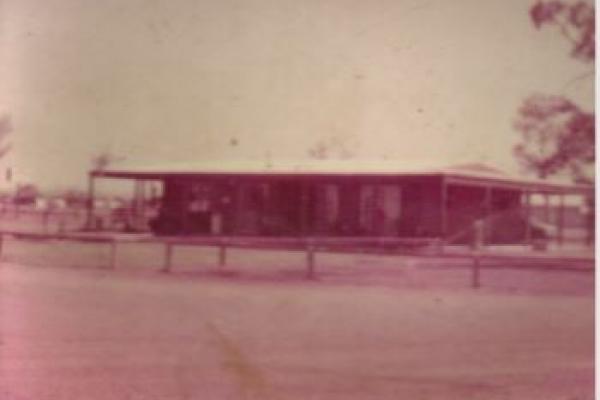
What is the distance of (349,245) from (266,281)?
39 cm

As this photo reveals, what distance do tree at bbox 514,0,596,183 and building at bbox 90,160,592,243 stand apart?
90 mm

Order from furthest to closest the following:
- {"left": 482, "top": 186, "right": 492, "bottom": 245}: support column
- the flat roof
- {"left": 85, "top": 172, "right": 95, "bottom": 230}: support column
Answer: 1. {"left": 482, "top": 186, "right": 492, "bottom": 245}: support column
2. the flat roof
3. {"left": 85, "top": 172, "right": 95, "bottom": 230}: support column

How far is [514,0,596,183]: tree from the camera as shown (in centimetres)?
348

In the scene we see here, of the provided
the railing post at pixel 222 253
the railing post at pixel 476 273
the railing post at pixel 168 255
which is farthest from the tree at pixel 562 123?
the railing post at pixel 168 255

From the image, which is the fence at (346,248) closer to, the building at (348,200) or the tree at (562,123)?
the building at (348,200)

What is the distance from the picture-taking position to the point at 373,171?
362cm

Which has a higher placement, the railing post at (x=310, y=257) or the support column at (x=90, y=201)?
the support column at (x=90, y=201)

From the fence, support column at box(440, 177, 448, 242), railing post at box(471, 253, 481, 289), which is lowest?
railing post at box(471, 253, 481, 289)

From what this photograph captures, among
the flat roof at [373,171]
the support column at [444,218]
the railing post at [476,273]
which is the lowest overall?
the railing post at [476,273]

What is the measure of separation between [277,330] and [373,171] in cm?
79

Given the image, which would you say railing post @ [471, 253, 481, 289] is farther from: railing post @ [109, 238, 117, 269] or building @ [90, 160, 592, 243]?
railing post @ [109, 238, 117, 269]

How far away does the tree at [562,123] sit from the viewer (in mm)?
3479

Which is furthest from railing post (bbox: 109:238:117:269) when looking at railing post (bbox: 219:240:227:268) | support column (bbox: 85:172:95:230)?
railing post (bbox: 219:240:227:268)

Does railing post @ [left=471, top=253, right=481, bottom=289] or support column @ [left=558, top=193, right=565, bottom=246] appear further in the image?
railing post @ [left=471, top=253, right=481, bottom=289]
